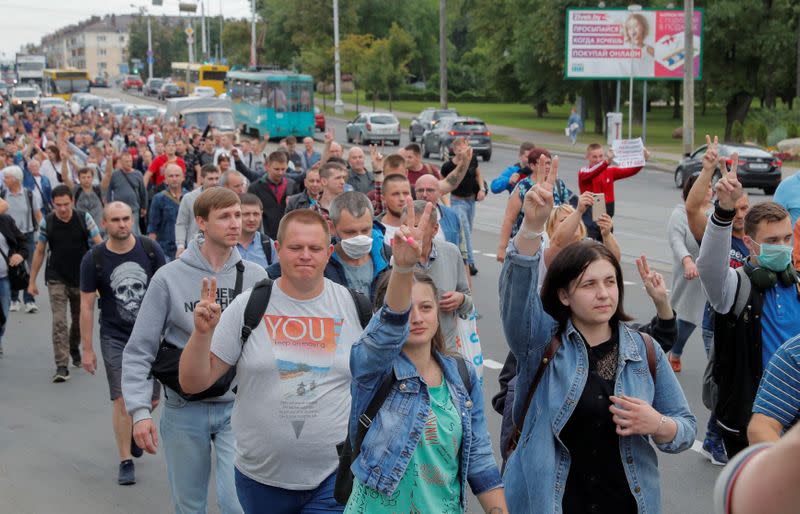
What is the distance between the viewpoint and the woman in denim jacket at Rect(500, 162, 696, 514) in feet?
12.2

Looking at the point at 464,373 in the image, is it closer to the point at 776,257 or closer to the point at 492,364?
the point at 776,257

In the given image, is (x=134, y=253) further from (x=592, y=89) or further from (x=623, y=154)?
(x=592, y=89)

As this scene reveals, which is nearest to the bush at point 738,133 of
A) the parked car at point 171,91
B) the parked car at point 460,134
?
the parked car at point 460,134

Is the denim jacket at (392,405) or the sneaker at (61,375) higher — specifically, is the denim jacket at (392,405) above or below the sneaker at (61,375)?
above

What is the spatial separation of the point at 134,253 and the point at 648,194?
72.2ft

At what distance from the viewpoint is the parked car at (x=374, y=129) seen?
4781 centimetres

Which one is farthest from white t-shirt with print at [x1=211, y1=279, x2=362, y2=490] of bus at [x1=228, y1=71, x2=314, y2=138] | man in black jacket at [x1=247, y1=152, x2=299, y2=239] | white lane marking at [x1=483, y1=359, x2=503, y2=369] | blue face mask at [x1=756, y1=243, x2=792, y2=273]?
bus at [x1=228, y1=71, x2=314, y2=138]

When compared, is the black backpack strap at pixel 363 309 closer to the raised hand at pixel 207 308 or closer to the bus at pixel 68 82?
the raised hand at pixel 207 308

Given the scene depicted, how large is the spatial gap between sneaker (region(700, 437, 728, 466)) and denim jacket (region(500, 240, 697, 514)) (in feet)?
11.6

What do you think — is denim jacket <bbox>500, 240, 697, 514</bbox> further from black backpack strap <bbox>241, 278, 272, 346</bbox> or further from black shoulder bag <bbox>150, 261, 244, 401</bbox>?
black shoulder bag <bbox>150, 261, 244, 401</bbox>

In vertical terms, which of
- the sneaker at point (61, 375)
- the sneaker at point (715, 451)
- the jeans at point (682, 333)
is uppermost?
the jeans at point (682, 333)

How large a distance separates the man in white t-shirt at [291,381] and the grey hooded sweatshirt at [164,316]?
0.82 metres

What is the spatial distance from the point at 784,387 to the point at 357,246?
2.86 meters

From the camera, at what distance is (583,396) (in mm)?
3758
